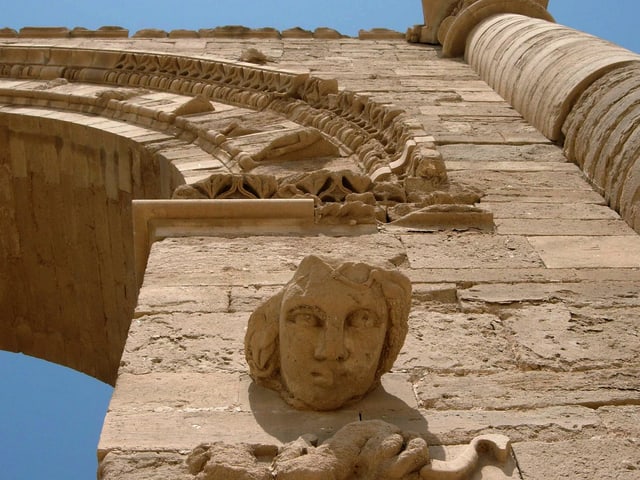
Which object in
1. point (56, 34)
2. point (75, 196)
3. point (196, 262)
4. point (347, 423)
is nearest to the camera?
point (347, 423)

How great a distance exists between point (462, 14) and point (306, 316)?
26.8 feet

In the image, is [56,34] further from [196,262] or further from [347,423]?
[347,423]

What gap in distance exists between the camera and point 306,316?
3.16 meters

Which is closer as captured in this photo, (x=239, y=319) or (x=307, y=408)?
(x=307, y=408)

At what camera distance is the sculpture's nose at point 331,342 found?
10.2ft

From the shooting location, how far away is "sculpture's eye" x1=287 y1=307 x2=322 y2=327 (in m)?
3.16

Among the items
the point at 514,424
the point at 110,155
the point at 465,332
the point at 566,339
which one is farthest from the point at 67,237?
the point at 514,424

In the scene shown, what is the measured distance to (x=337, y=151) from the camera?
719 centimetres

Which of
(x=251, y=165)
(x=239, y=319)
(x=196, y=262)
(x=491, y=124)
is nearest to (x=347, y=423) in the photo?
(x=239, y=319)

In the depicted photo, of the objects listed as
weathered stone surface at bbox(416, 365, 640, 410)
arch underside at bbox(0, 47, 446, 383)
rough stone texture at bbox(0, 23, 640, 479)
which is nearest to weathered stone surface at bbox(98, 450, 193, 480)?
rough stone texture at bbox(0, 23, 640, 479)

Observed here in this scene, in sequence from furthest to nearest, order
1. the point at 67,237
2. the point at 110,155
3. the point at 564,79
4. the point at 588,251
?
the point at 67,237 < the point at 110,155 < the point at 564,79 < the point at 588,251

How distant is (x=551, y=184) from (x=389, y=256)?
6.02ft

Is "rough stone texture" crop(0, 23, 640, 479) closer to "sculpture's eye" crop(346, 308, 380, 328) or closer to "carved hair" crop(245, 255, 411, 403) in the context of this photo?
A: "carved hair" crop(245, 255, 411, 403)

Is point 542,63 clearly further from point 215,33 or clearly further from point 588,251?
point 215,33
